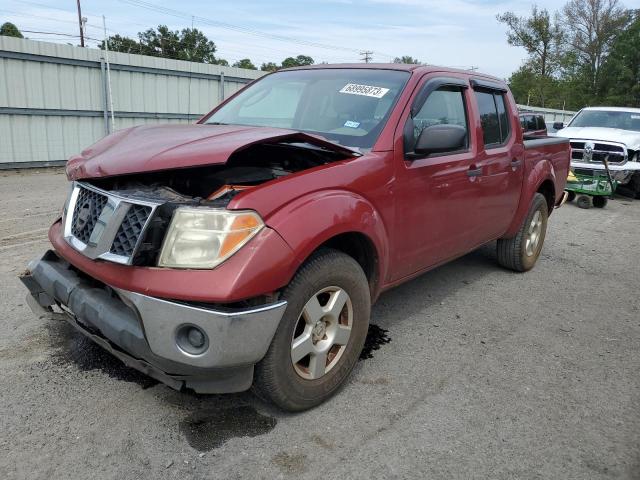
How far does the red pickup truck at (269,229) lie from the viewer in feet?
7.54

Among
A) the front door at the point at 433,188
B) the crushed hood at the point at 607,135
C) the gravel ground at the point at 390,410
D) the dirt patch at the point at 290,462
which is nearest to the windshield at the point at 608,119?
the crushed hood at the point at 607,135

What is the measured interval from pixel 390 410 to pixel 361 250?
0.90 m

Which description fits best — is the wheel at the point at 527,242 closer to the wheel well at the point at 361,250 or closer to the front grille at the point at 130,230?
the wheel well at the point at 361,250

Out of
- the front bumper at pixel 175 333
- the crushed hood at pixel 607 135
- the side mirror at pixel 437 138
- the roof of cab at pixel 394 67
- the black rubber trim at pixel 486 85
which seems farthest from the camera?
the crushed hood at pixel 607 135

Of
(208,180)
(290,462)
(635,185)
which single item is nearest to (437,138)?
(208,180)

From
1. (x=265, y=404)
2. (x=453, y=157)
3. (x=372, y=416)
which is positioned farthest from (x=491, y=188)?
(x=265, y=404)

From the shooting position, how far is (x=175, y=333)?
2268 millimetres

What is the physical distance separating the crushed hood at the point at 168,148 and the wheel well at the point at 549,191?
3318 mm

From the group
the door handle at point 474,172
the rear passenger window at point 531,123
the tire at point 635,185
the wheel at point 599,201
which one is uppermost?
the rear passenger window at point 531,123

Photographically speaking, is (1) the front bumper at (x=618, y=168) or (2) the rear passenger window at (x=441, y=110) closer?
(2) the rear passenger window at (x=441, y=110)

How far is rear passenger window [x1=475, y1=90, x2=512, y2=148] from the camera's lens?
14.2ft

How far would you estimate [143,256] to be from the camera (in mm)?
2314

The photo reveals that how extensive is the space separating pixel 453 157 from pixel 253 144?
→ 1.77 m

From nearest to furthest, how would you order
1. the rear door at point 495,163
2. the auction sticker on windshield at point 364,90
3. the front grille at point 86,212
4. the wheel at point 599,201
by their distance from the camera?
the front grille at point 86,212 < the auction sticker on windshield at point 364,90 < the rear door at point 495,163 < the wheel at point 599,201
